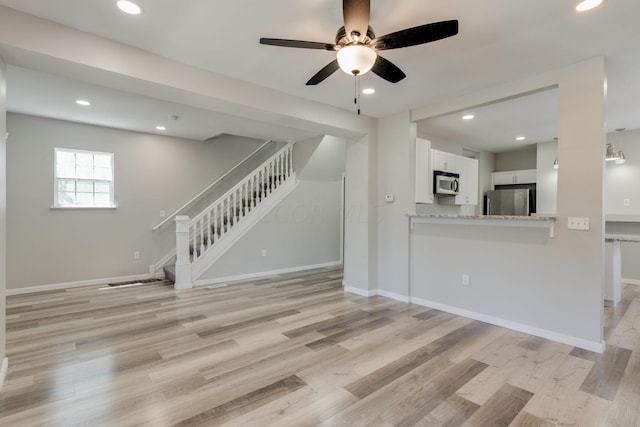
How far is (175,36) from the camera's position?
2.51m

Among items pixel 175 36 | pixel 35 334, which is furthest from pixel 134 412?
pixel 175 36

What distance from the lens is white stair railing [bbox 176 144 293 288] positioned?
517 centimetres

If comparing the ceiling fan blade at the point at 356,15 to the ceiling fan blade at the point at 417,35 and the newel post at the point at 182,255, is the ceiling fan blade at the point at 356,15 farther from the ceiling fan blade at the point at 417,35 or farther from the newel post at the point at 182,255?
the newel post at the point at 182,255

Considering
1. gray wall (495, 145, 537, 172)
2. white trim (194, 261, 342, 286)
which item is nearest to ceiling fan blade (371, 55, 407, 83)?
white trim (194, 261, 342, 286)

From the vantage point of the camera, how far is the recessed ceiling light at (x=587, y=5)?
6.64ft

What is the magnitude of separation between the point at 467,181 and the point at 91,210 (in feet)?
21.2

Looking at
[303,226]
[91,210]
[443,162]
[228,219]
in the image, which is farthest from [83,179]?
[443,162]

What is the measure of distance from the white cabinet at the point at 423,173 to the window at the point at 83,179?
509 cm

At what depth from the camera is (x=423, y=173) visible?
14.5 feet

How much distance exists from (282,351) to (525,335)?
2.43m

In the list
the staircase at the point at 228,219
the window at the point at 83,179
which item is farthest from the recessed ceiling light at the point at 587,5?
the window at the point at 83,179

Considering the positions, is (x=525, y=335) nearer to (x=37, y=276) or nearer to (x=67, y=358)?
(x=67, y=358)

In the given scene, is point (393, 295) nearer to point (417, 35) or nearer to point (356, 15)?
point (417, 35)

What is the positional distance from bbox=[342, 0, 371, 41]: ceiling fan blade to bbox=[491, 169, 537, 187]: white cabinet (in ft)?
20.0
